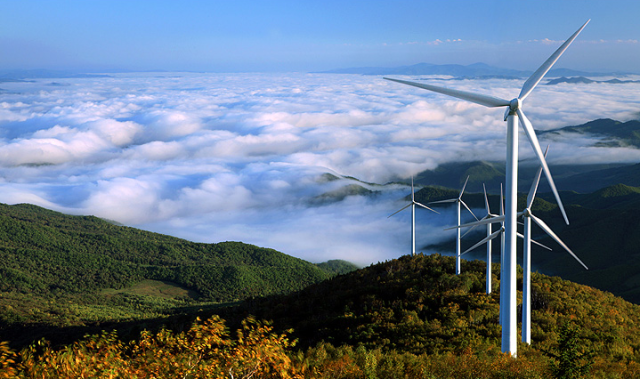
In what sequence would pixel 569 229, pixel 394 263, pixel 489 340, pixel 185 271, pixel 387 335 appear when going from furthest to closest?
pixel 569 229 → pixel 185 271 → pixel 394 263 → pixel 387 335 → pixel 489 340

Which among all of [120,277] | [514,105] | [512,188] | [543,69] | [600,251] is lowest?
[120,277]

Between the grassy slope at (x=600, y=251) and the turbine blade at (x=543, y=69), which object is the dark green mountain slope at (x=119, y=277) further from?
the turbine blade at (x=543, y=69)

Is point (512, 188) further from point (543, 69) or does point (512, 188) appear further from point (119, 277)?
point (119, 277)

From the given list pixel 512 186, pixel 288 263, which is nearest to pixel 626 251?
pixel 288 263

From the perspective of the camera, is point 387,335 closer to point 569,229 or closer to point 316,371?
point 316,371

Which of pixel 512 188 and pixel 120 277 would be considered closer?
pixel 512 188

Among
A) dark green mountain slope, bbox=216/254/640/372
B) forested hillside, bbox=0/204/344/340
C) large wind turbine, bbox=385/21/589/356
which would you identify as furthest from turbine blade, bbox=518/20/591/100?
forested hillside, bbox=0/204/344/340

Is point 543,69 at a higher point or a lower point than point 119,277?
higher

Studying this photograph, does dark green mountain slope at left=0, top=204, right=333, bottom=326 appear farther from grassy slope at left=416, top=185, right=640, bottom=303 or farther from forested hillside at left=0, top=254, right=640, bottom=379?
forested hillside at left=0, top=254, right=640, bottom=379

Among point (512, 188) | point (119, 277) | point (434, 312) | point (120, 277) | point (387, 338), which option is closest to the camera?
point (512, 188)

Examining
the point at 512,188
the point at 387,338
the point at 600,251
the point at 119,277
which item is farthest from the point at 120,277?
the point at 600,251

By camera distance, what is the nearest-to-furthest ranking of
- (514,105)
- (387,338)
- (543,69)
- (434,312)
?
1. (514,105)
2. (543,69)
3. (387,338)
4. (434,312)
